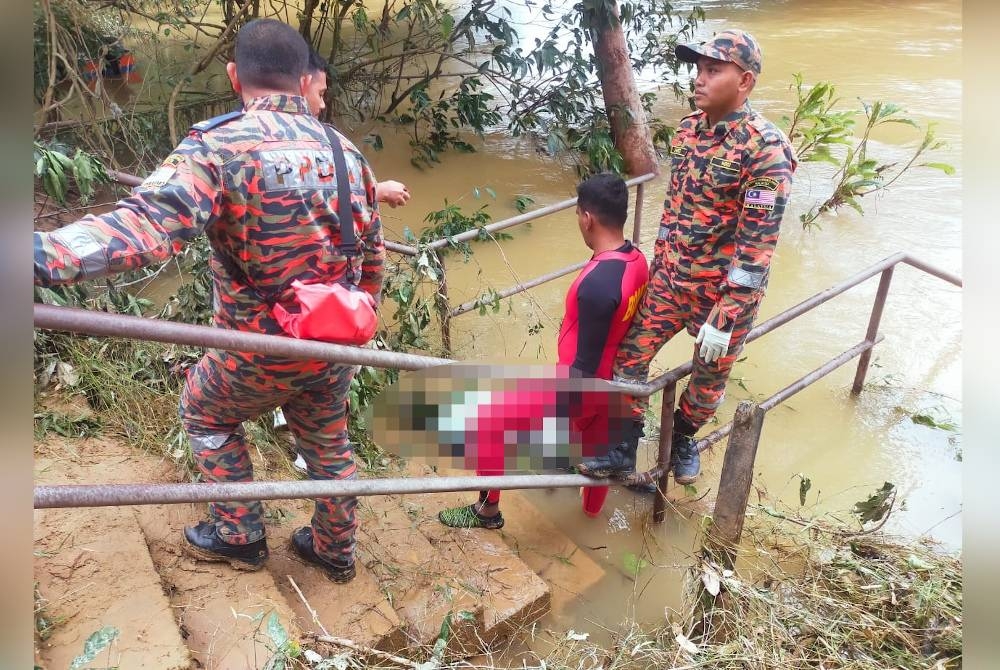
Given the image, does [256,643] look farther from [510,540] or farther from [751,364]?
[751,364]

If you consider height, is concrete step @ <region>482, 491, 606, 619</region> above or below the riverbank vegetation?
below

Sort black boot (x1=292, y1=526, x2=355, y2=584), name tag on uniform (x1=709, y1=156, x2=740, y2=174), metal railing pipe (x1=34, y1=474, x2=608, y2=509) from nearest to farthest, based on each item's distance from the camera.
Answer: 1. metal railing pipe (x1=34, y1=474, x2=608, y2=509)
2. black boot (x1=292, y1=526, x2=355, y2=584)
3. name tag on uniform (x1=709, y1=156, x2=740, y2=174)

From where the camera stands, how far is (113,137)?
509 centimetres

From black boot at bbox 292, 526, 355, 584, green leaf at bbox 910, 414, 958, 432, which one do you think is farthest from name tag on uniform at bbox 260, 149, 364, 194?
green leaf at bbox 910, 414, 958, 432

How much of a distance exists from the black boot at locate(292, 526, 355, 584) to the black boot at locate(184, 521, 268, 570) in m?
0.18

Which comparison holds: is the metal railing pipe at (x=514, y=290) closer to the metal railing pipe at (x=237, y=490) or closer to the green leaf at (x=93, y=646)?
the metal railing pipe at (x=237, y=490)

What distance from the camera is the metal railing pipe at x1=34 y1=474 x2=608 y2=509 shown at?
1310 mm

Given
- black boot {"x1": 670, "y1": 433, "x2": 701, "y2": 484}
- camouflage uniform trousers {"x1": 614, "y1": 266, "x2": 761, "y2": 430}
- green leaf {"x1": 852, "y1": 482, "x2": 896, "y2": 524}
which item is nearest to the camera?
green leaf {"x1": 852, "y1": 482, "x2": 896, "y2": 524}

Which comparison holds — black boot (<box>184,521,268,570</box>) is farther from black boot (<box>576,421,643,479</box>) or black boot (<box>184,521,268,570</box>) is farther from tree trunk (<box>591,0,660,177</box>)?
tree trunk (<box>591,0,660,177</box>)

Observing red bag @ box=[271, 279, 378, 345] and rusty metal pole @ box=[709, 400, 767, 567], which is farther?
rusty metal pole @ box=[709, 400, 767, 567]

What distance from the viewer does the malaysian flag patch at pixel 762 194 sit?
2.61 metres

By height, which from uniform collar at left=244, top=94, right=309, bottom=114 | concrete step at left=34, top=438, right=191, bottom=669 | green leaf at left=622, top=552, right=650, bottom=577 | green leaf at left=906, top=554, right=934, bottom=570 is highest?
uniform collar at left=244, top=94, right=309, bottom=114

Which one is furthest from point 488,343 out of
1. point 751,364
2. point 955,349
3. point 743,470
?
point 955,349

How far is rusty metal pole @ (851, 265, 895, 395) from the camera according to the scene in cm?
364
